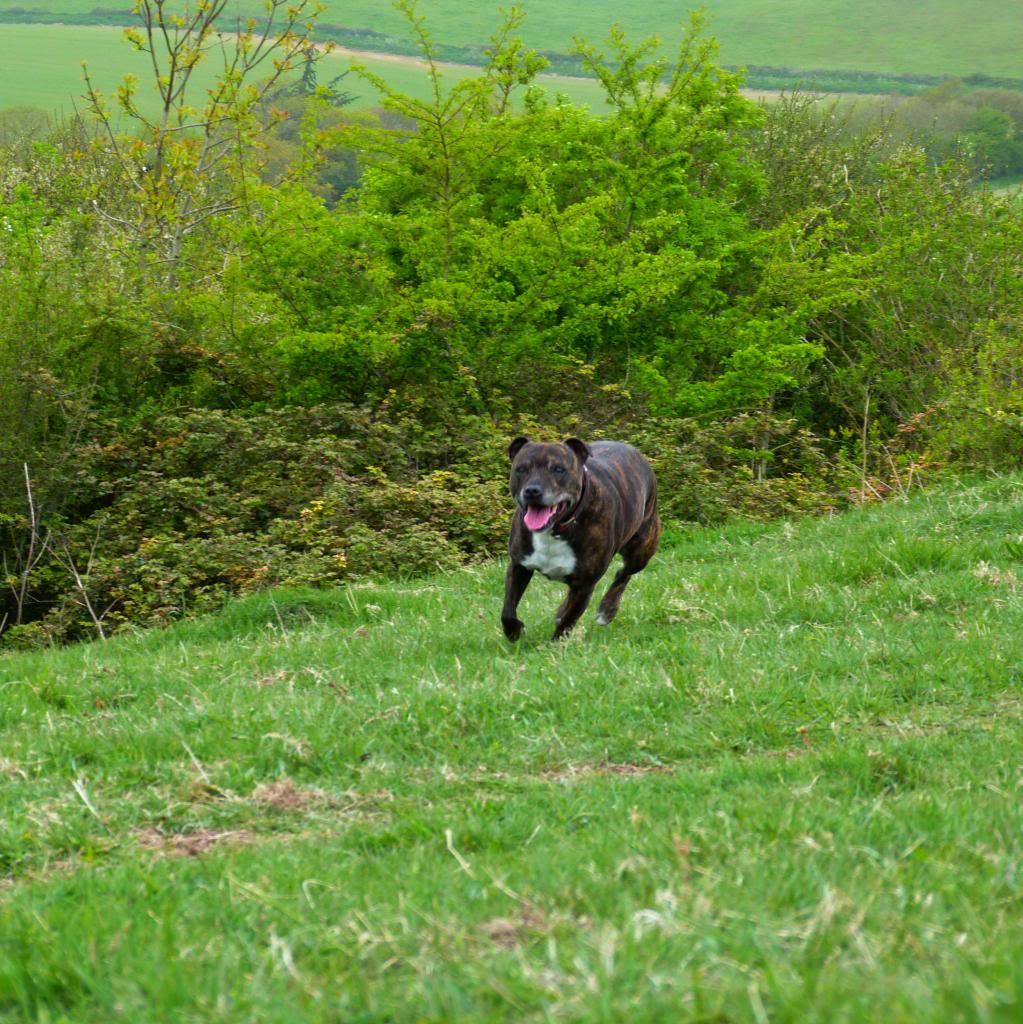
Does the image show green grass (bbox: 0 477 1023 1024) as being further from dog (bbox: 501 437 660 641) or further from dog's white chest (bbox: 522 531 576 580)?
Answer: dog's white chest (bbox: 522 531 576 580)

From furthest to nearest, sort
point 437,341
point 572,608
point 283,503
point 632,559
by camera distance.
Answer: point 437,341, point 283,503, point 632,559, point 572,608

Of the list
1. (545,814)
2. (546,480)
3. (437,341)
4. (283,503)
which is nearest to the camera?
(545,814)

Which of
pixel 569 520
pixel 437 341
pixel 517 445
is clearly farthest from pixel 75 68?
pixel 569 520

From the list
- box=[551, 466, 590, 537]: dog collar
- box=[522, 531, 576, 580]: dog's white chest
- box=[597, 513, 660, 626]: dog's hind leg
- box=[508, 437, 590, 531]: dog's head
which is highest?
box=[508, 437, 590, 531]: dog's head

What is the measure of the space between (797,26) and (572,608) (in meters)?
157

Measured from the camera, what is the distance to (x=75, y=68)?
115m

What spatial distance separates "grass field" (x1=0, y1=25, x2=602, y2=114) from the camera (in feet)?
339

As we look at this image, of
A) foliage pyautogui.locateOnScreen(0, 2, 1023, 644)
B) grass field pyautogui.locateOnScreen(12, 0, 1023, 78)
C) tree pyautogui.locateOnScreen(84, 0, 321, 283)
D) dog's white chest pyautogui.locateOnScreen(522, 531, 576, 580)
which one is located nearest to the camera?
dog's white chest pyautogui.locateOnScreen(522, 531, 576, 580)

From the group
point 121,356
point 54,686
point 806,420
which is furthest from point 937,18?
point 54,686

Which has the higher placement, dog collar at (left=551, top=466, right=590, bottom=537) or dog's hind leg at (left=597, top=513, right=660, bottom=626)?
dog collar at (left=551, top=466, right=590, bottom=537)

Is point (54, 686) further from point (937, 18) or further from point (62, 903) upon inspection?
point (937, 18)

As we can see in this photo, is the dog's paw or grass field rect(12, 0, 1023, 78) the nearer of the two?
the dog's paw

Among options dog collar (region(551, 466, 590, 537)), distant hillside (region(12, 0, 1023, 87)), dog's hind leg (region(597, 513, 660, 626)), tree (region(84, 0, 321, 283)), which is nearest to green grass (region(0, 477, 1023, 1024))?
dog's hind leg (region(597, 513, 660, 626))

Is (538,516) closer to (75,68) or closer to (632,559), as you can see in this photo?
(632,559)
